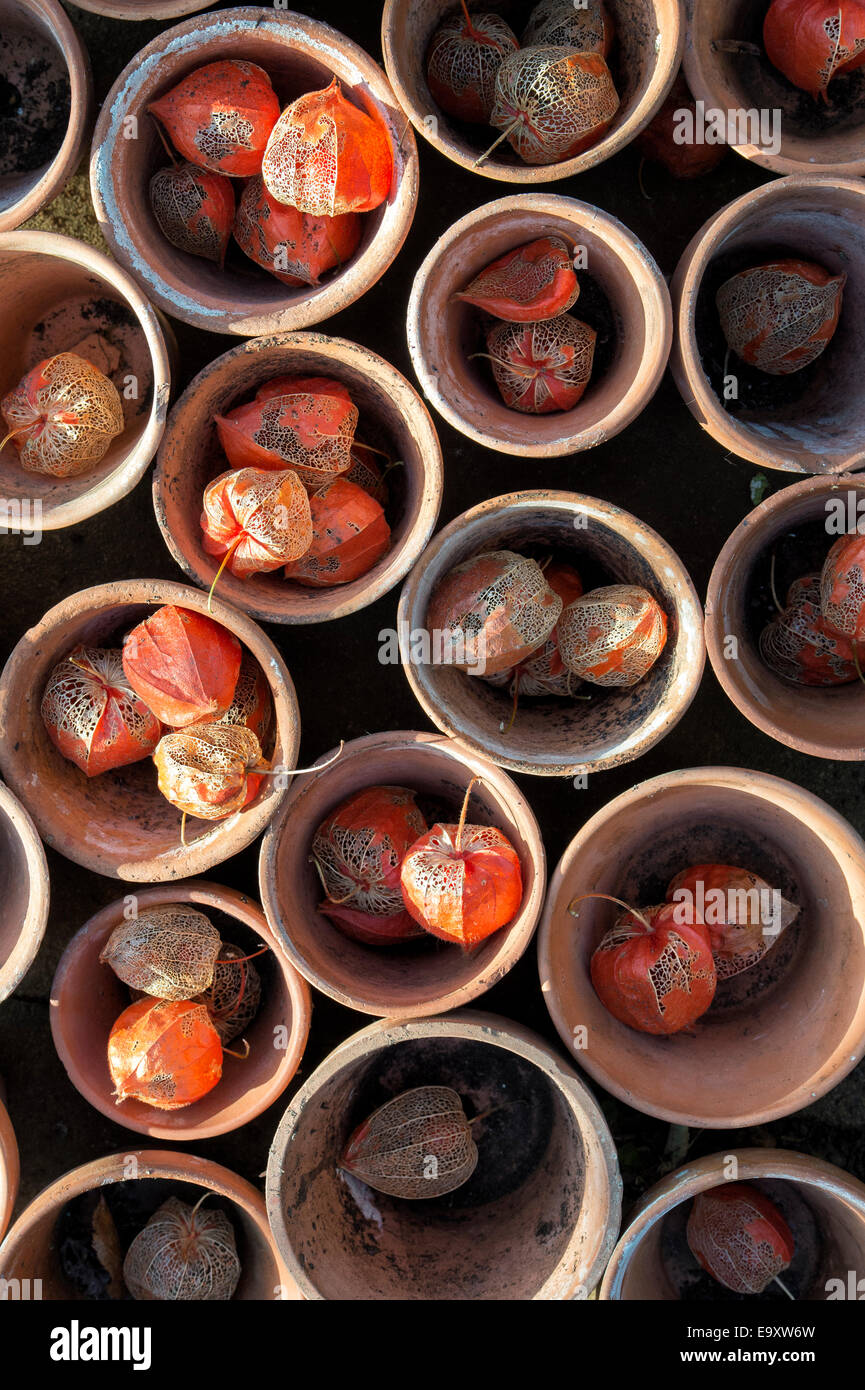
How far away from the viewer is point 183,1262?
237 cm

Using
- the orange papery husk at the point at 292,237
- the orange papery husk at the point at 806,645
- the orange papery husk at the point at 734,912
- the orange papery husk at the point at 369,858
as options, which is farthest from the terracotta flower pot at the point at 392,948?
the orange papery husk at the point at 292,237

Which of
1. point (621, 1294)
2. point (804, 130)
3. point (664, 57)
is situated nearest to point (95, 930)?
point (621, 1294)

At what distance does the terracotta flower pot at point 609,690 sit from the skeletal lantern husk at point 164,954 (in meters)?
0.78

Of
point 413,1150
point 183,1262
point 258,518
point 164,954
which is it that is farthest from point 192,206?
point 183,1262

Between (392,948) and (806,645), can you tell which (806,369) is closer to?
(806,645)

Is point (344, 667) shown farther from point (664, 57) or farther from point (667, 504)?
point (664, 57)

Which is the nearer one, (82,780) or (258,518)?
(258,518)

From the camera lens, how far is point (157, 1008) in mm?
2277

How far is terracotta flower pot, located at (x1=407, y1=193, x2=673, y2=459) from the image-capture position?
7.04 ft

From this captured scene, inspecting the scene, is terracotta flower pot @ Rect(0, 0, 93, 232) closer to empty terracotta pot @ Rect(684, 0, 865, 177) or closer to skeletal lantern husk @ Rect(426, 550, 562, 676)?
skeletal lantern husk @ Rect(426, 550, 562, 676)

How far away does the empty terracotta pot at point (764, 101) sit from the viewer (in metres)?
2.19

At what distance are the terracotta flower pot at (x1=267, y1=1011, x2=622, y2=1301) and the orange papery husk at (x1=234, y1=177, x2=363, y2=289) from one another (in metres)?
1.76

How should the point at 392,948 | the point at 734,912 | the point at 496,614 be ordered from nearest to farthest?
the point at 496,614 < the point at 734,912 < the point at 392,948

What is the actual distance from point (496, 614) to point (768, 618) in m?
0.91
